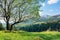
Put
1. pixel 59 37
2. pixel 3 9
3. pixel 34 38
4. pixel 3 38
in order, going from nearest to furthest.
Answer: pixel 3 38 → pixel 34 38 → pixel 59 37 → pixel 3 9

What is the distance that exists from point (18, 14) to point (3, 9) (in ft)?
5.92

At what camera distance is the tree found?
22.5m

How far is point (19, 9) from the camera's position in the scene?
2270 centimetres

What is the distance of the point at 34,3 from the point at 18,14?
2.24m

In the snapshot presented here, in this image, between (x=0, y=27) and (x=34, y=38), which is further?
(x=0, y=27)

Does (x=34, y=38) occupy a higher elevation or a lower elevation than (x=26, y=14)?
lower

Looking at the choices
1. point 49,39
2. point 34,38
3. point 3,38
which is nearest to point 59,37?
point 49,39

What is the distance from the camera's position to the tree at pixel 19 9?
22500 millimetres

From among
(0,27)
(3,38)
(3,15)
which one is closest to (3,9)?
(3,15)

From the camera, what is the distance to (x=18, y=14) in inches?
901

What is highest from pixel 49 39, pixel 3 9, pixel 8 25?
pixel 3 9

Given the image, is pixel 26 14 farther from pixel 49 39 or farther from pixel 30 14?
pixel 49 39

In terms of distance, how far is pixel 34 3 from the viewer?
74.3ft

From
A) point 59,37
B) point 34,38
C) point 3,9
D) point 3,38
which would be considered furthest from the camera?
point 3,9
